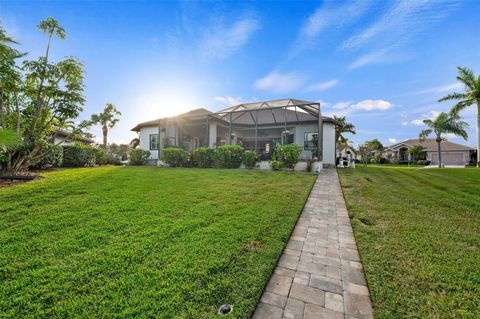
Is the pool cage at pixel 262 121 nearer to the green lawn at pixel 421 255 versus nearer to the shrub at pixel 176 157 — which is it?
the shrub at pixel 176 157

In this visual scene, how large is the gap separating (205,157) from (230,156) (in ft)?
6.09

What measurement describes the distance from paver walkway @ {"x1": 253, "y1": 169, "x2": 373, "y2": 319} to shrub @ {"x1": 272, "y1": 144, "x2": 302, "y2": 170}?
23.5 feet

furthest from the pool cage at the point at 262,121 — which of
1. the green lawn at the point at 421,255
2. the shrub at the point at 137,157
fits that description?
the green lawn at the point at 421,255

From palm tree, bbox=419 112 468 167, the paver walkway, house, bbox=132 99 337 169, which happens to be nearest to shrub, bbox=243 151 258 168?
house, bbox=132 99 337 169

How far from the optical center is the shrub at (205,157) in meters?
12.6

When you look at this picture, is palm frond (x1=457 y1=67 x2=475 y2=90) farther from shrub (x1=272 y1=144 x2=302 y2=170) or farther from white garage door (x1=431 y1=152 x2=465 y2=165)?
shrub (x1=272 y1=144 x2=302 y2=170)

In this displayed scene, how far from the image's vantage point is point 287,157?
10844mm

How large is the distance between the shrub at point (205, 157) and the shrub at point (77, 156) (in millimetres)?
6812

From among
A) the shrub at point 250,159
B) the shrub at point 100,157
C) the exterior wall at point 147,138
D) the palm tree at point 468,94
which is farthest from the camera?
the exterior wall at point 147,138

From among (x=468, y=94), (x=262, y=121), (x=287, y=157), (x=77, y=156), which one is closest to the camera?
(x=287, y=157)

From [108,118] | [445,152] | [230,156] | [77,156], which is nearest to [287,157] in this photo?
[230,156]

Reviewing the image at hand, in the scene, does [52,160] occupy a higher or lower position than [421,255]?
higher

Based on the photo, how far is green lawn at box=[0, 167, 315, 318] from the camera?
1.73 metres

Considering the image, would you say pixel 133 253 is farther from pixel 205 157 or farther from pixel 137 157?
pixel 137 157
